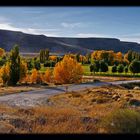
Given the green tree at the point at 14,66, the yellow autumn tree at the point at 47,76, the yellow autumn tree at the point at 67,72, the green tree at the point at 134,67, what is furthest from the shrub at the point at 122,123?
the green tree at the point at 134,67

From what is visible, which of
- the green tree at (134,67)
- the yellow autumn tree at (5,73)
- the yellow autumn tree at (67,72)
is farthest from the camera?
the green tree at (134,67)

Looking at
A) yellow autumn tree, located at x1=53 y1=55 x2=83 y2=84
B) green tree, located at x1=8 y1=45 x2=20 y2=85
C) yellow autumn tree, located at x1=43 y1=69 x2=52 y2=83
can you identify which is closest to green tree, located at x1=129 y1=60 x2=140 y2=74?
yellow autumn tree, located at x1=53 y1=55 x2=83 y2=84

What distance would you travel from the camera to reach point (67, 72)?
48.3 m

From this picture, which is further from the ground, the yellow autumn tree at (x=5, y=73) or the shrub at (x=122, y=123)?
the shrub at (x=122, y=123)

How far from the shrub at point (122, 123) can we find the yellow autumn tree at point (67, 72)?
127ft

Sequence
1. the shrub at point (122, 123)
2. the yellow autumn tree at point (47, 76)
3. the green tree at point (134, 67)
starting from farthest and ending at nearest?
the green tree at point (134, 67) → the yellow autumn tree at point (47, 76) → the shrub at point (122, 123)

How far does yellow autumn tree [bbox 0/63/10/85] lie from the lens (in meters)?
40.9

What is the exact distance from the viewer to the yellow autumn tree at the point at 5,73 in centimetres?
4088

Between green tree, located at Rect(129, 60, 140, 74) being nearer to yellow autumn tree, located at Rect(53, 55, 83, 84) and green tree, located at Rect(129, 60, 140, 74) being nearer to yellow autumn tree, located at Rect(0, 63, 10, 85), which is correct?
yellow autumn tree, located at Rect(53, 55, 83, 84)

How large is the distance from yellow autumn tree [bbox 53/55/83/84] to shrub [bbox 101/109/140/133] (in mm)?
38705

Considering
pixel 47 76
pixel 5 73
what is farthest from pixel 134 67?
pixel 5 73

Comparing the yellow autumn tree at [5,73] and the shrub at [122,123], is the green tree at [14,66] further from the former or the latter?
the shrub at [122,123]
